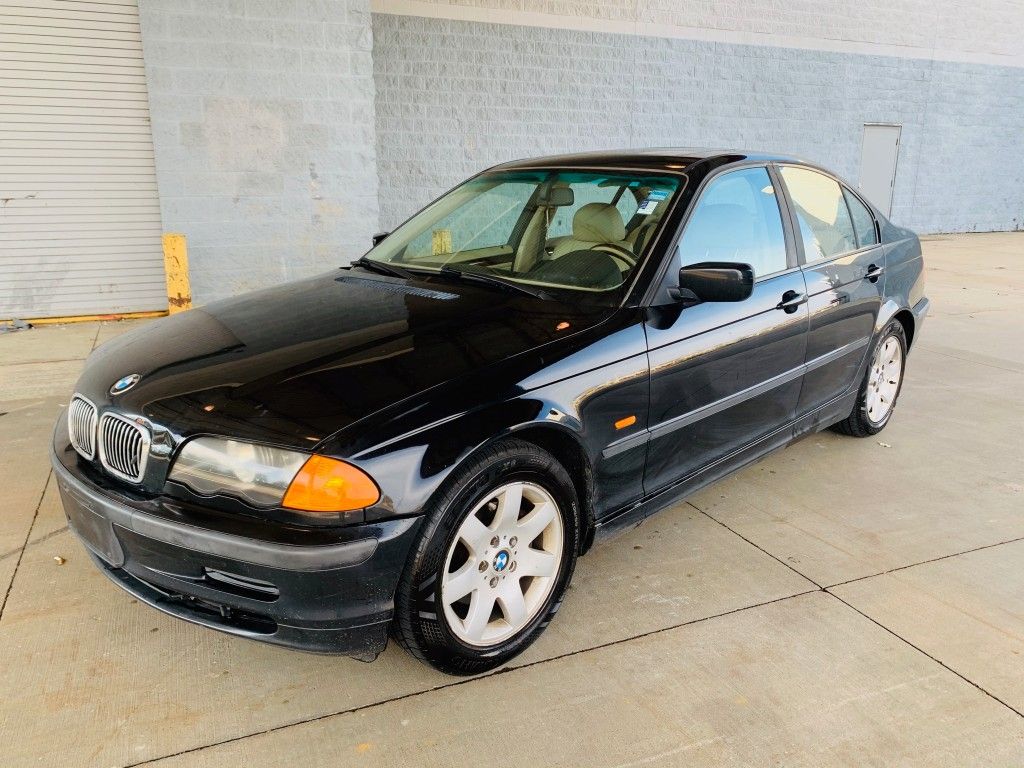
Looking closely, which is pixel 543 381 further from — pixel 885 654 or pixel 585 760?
pixel 885 654

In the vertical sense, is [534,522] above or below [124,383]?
below

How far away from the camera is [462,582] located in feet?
7.96

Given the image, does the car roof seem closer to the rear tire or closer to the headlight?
the rear tire

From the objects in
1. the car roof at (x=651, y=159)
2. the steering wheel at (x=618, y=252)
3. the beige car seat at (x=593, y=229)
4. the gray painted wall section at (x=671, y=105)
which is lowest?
the steering wheel at (x=618, y=252)

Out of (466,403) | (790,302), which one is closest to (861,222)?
(790,302)

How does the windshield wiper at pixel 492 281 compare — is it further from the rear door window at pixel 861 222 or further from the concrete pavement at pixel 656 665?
the rear door window at pixel 861 222

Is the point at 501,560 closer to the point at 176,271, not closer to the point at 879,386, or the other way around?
the point at 879,386

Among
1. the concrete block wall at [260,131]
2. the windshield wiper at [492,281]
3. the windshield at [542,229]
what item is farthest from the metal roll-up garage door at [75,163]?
the windshield wiper at [492,281]

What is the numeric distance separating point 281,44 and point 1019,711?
24.6ft

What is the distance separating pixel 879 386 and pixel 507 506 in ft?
10.2

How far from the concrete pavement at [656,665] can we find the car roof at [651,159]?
159 centimetres

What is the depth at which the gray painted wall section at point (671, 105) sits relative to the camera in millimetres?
10094

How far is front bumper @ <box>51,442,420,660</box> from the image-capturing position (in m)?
2.13

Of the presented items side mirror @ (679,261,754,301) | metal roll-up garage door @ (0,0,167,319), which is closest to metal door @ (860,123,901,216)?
metal roll-up garage door @ (0,0,167,319)
